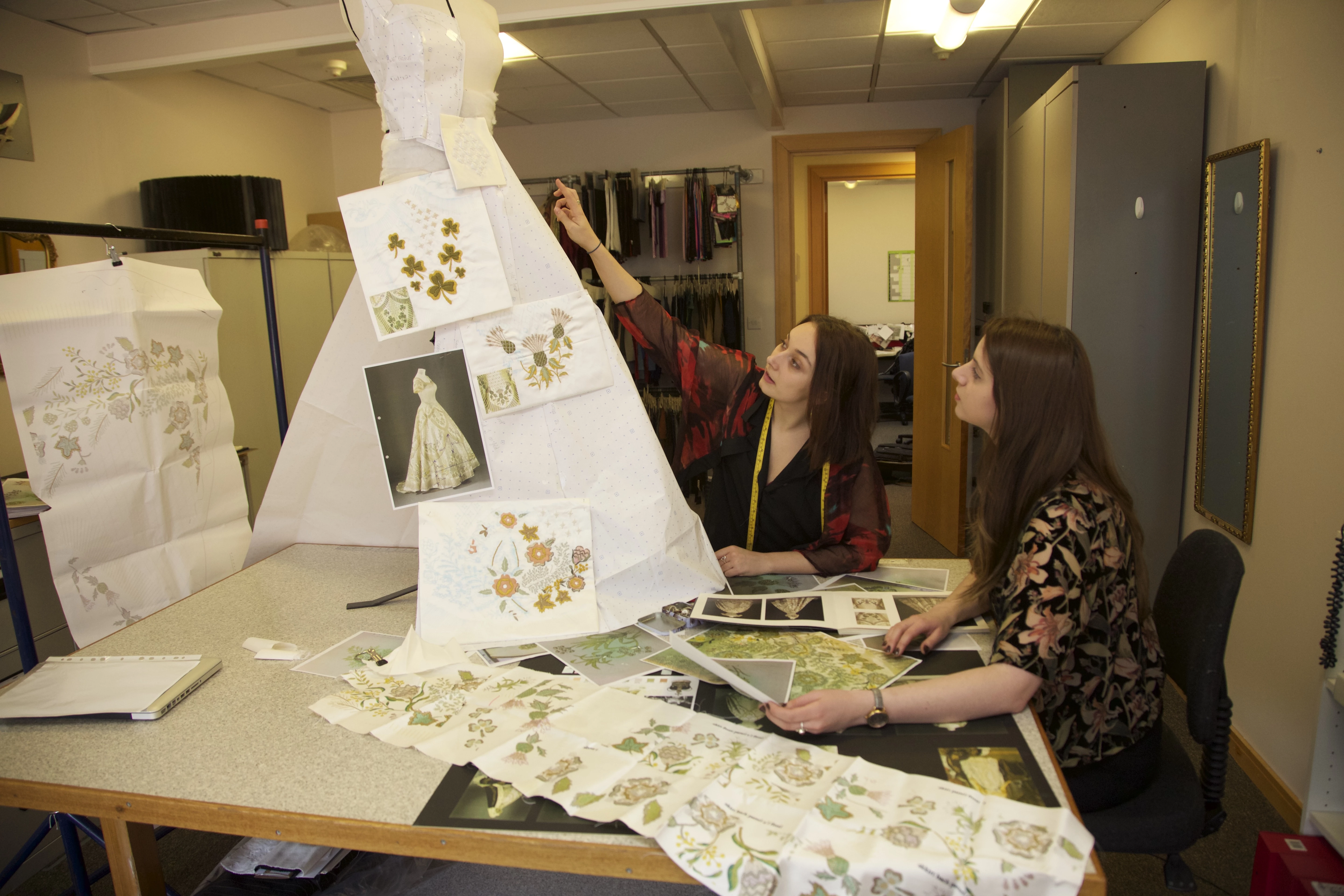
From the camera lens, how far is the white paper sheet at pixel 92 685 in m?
1.21

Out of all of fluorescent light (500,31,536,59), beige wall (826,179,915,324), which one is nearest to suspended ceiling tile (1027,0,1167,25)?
fluorescent light (500,31,536,59)

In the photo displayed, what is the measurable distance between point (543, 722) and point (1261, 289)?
228 cm

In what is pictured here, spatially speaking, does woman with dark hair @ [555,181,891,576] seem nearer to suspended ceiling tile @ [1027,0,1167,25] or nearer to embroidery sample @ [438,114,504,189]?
embroidery sample @ [438,114,504,189]

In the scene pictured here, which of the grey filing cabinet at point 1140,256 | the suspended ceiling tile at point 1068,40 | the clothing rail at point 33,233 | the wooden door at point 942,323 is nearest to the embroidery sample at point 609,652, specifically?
the clothing rail at point 33,233

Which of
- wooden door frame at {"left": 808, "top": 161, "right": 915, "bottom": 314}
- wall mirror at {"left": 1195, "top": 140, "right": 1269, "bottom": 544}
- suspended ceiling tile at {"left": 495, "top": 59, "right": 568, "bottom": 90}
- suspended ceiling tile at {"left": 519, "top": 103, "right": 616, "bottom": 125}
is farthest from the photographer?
wooden door frame at {"left": 808, "top": 161, "right": 915, "bottom": 314}

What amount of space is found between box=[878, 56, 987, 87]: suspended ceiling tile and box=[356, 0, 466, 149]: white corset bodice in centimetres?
324

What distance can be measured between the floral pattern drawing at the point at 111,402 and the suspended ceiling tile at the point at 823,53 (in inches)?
110

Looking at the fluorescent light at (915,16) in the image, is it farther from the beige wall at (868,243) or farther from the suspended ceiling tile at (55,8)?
the beige wall at (868,243)

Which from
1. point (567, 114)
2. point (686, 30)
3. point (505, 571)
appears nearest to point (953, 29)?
point (686, 30)

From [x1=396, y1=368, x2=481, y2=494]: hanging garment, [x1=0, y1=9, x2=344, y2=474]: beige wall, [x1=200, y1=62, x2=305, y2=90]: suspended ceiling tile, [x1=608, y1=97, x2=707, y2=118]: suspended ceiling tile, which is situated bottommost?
[x1=396, y1=368, x2=481, y2=494]: hanging garment

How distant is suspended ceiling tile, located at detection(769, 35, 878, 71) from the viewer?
3578 millimetres

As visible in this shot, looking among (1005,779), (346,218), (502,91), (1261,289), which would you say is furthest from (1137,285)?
(502,91)

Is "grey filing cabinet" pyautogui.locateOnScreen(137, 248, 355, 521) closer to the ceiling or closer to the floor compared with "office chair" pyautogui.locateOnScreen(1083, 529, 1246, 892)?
closer to the ceiling

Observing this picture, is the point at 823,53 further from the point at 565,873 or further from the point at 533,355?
the point at 565,873
